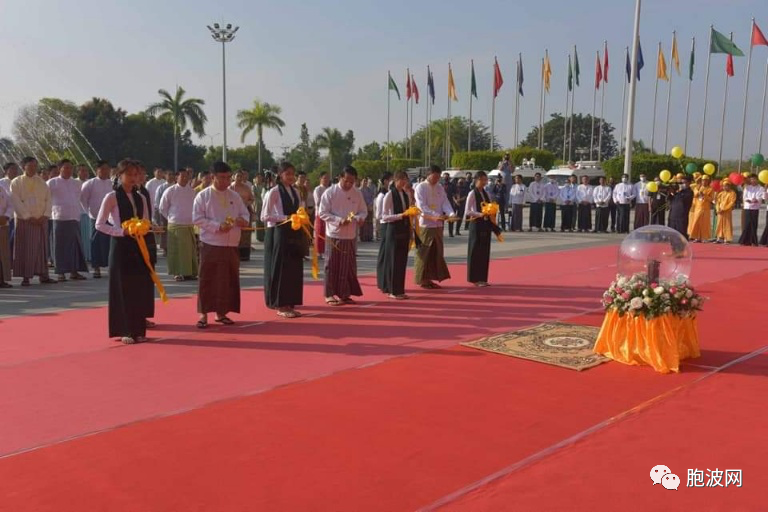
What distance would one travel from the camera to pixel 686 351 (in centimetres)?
638

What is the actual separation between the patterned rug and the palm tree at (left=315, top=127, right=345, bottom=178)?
55018mm

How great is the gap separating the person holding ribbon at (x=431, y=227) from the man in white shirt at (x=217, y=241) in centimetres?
330

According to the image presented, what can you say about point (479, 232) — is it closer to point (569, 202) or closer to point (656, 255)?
point (656, 255)

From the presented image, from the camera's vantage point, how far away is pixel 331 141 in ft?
202

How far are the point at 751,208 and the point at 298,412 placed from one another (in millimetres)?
16231

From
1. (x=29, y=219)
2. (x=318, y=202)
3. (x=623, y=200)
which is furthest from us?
(x=623, y=200)

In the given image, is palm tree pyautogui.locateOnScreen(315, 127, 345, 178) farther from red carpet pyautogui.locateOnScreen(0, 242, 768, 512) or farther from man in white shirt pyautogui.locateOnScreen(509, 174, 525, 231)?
red carpet pyautogui.locateOnScreen(0, 242, 768, 512)

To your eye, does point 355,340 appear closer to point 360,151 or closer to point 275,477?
point 275,477

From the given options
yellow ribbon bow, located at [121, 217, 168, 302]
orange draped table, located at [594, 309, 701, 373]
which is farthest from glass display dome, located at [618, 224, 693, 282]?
yellow ribbon bow, located at [121, 217, 168, 302]

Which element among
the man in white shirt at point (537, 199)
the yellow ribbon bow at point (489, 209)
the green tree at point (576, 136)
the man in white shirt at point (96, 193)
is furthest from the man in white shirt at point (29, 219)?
the green tree at point (576, 136)

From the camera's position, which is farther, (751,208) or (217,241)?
(751,208)

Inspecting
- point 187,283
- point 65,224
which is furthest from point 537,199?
point 65,224

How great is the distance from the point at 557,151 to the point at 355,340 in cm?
7862

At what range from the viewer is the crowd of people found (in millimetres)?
7117
